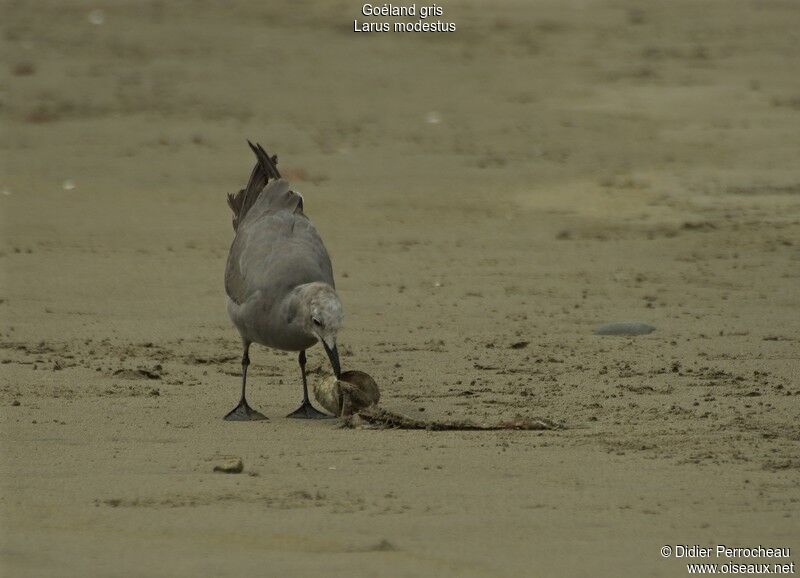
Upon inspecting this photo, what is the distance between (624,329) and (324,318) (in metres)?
2.79

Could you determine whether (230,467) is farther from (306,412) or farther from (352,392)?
(306,412)

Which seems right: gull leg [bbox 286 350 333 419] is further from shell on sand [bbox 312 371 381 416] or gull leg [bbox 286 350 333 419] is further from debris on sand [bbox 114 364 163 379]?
debris on sand [bbox 114 364 163 379]

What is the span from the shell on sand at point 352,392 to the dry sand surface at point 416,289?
0.25m

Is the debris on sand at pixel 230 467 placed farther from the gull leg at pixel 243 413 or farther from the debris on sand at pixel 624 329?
the debris on sand at pixel 624 329

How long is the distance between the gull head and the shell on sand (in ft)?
0.31

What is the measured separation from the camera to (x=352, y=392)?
788cm

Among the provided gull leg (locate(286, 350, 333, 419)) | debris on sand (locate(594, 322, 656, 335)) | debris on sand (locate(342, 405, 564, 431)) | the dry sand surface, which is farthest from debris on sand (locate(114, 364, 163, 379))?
debris on sand (locate(594, 322, 656, 335))

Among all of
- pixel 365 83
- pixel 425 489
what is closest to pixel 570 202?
pixel 365 83

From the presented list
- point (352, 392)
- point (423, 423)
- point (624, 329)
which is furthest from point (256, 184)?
point (624, 329)

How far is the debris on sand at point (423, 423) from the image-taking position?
24.9 feet

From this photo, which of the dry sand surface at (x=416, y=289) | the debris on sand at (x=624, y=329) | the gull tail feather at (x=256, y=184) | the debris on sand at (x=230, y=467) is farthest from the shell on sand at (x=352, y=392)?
the debris on sand at (x=624, y=329)

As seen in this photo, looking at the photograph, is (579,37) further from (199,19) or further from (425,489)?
(425,489)

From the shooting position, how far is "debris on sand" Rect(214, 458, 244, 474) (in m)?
6.79

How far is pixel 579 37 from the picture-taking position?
75.6 feet
